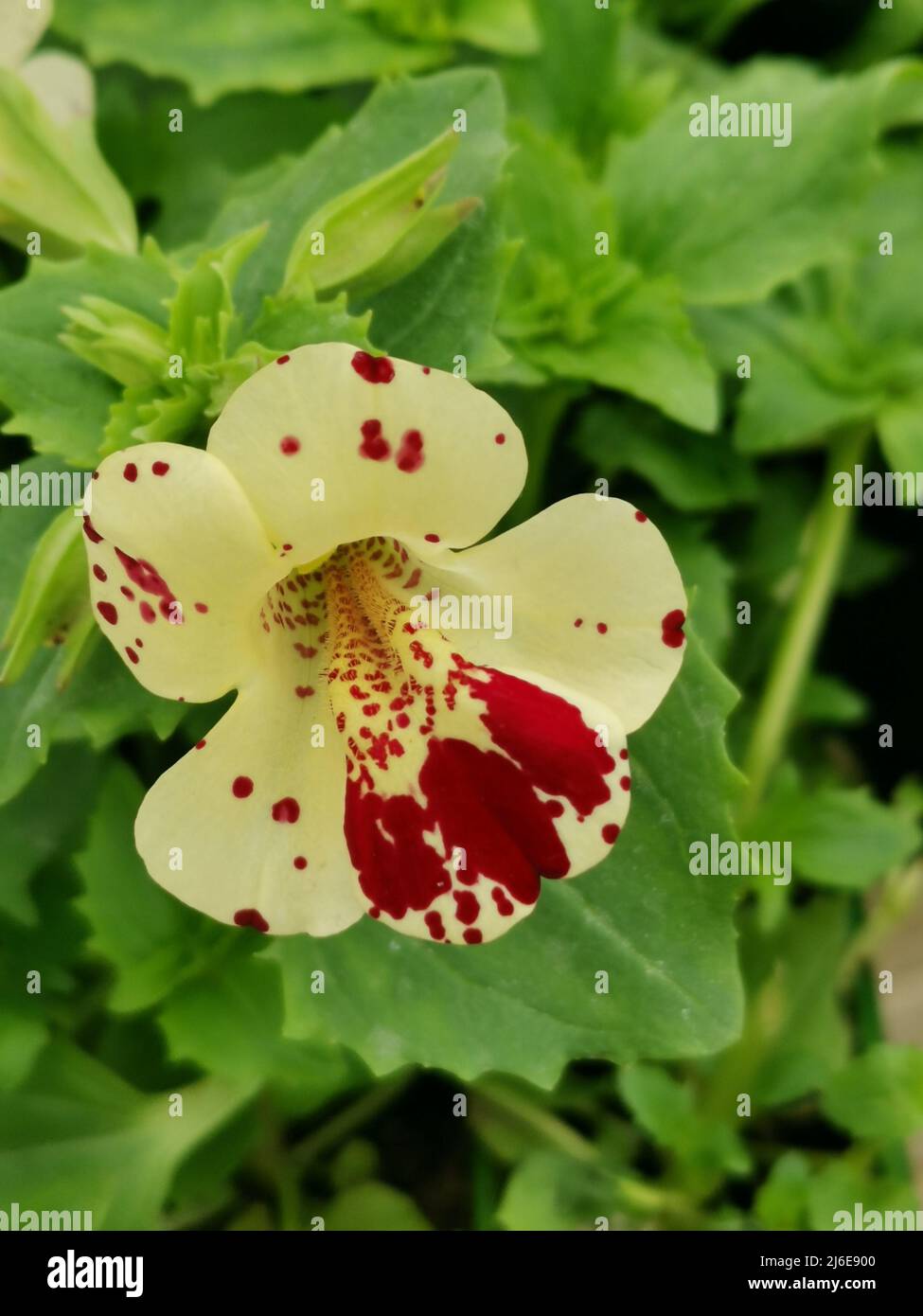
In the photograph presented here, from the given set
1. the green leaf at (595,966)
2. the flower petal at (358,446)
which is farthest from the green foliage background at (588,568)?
the flower petal at (358,446)

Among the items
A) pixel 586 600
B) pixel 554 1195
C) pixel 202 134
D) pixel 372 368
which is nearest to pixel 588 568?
pixel 586 600

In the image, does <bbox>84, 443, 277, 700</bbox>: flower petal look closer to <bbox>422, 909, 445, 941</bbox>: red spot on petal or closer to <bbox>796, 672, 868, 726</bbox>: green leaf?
<bbox>422, 909, 445, 941</bbox>: red spot on petal

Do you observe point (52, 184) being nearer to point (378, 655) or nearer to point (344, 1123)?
point (378, 655)

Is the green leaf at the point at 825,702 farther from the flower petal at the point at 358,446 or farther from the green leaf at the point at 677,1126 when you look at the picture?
the flower petal at the point at 358,446
